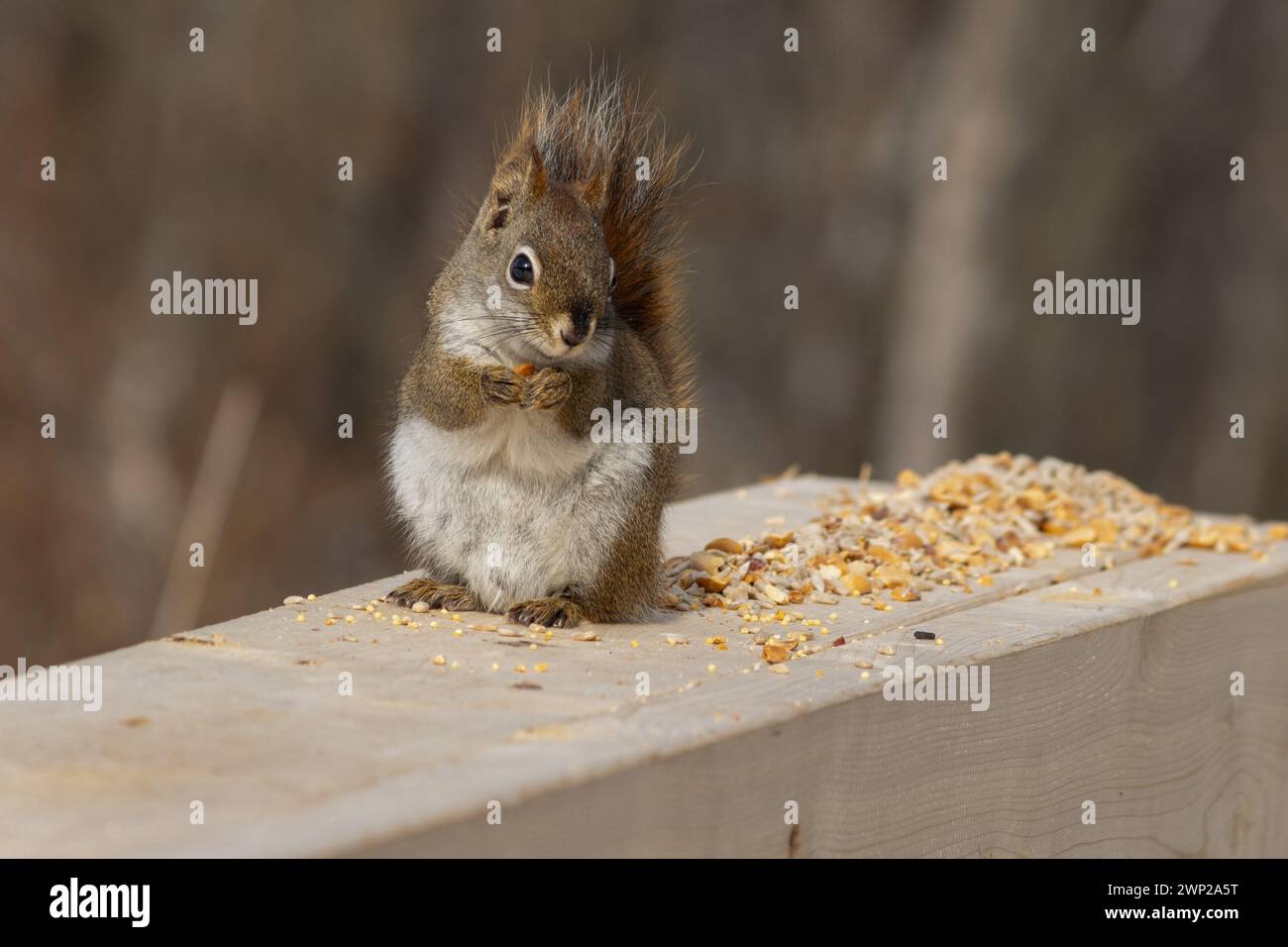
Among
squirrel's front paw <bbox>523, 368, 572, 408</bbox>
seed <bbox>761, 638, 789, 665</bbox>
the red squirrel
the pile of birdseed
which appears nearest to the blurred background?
the pile of birdseed

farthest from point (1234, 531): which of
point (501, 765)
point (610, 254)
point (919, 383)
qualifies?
point (919, 383)

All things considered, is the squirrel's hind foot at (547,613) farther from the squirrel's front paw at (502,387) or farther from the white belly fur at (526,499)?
the squirrel's front paw at (502,387)

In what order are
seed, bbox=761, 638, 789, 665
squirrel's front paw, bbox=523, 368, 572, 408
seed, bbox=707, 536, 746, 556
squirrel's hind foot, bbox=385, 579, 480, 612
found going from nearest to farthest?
seed, bbox=761, 638, 789, 665 < squirrel's front paw, bbox=523, 368, 572, 408 < squirrel's hind foot, bbox=385, 579, 480, 612 < seed, bbox=707, 536, 746, 556

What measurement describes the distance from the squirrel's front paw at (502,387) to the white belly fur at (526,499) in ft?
0.15

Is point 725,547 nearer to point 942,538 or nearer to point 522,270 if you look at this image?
point 942,538

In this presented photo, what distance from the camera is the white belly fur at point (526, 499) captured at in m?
2.34

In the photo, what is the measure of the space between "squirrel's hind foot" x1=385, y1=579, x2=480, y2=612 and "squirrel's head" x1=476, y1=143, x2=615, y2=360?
0.38 metres

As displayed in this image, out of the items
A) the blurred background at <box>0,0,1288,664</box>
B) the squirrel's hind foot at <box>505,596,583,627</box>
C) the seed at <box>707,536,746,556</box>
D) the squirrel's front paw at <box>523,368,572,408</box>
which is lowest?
the squirrel's hind foot at <box>505,596,583,627</box>

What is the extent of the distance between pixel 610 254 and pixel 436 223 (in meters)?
4.16

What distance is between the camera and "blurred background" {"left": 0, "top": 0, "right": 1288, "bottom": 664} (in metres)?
5.87

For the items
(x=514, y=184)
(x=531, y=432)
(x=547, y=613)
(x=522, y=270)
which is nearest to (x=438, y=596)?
(x=547, y=613)

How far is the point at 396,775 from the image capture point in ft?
5.11

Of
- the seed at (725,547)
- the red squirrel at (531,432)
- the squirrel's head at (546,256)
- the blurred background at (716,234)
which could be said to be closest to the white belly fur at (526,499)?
the red squirrel at (531,432)

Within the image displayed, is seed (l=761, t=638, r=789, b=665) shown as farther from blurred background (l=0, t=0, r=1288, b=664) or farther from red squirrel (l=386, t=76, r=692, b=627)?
blurred background (l=0, t=0, r=1288, b=664)
